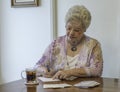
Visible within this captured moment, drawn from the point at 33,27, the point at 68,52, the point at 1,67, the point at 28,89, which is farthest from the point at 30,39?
the point at 28,89

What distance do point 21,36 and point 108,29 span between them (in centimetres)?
109

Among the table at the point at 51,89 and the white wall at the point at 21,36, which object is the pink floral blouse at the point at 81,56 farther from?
the white wall at the point at 21,36

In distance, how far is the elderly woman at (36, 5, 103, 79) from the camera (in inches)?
93.3

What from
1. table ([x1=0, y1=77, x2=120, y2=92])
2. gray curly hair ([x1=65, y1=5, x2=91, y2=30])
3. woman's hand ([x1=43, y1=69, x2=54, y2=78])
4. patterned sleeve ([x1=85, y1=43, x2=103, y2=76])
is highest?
gray curly hair ([x1=65, y1=5, x2=91, y2=30])

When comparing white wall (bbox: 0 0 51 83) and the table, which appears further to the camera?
white wall (bbox: 0 0 51 83)

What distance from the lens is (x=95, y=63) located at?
230 cm

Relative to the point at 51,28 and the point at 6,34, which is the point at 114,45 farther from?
the point at 6,34

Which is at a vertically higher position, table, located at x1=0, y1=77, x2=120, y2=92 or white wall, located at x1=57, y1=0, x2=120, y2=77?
white wall, located at x1=57, y1=0, x2=120, y2=77

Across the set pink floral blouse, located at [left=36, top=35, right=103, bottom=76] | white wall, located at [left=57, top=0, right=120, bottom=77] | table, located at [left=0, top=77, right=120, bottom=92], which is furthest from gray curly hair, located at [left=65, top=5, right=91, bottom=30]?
table, located at [left=0, top=77, right=120, bottom=92]

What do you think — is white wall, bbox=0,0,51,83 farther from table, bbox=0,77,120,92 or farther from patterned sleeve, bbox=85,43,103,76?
table, bbox=0,77,120,92

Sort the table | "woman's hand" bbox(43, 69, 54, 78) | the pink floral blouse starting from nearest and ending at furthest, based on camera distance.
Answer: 1. the table
2. "woman's hand" bbox(43, 69, 54, 78)
3. the pink floral blouse

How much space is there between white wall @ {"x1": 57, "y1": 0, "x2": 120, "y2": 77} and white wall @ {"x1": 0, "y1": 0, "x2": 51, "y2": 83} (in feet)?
1.68

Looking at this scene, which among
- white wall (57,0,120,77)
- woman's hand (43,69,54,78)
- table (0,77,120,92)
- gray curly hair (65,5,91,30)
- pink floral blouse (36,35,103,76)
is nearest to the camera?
table (0,77,120,92)

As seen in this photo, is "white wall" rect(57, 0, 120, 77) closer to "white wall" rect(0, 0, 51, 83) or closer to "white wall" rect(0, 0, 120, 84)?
"white wall" rect(0, 0, 120, 84)
